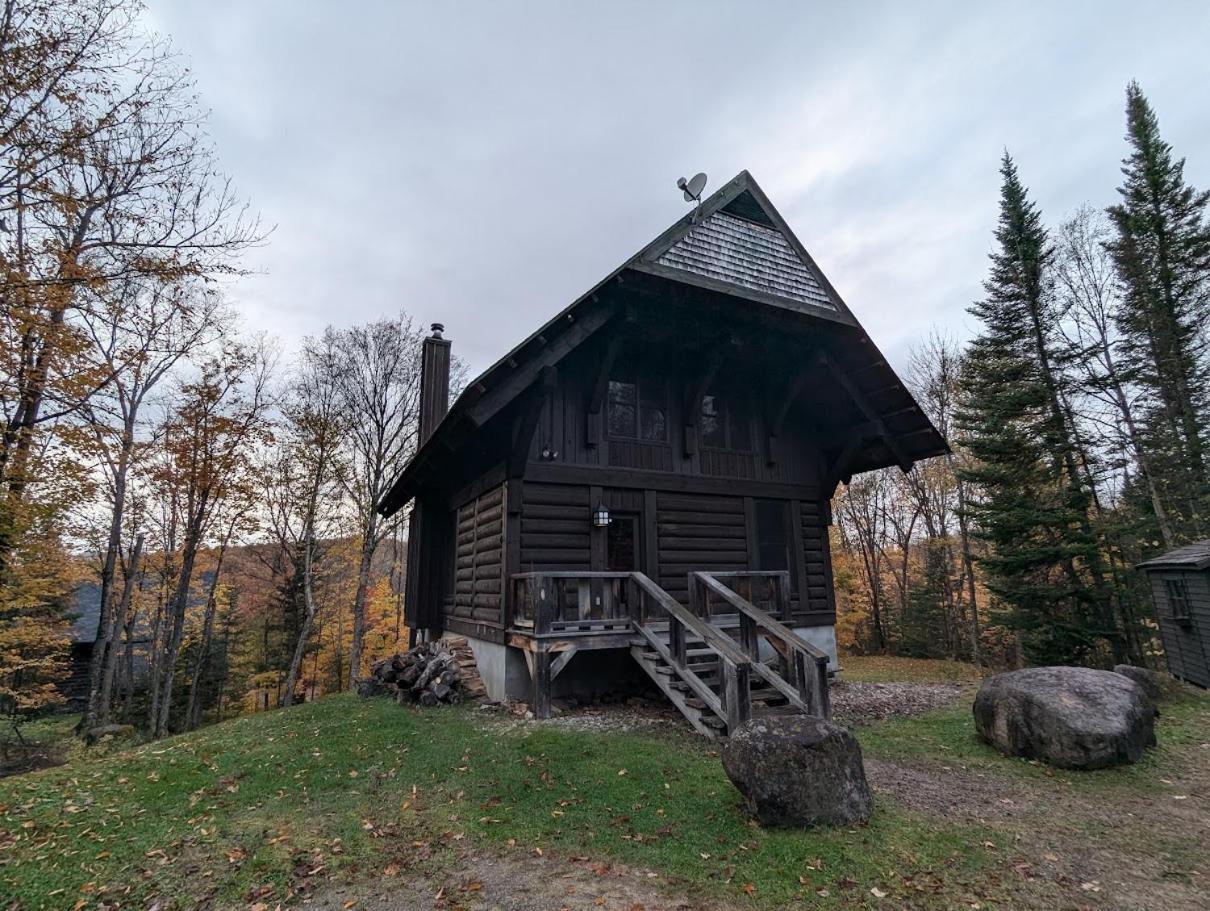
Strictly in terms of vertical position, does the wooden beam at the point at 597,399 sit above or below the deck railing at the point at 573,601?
above

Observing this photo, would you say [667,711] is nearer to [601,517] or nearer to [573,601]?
[573,601]

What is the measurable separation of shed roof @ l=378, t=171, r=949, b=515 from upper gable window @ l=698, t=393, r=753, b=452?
253 centimetres

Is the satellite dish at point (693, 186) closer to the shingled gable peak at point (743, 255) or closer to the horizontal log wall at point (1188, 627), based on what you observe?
the shingled gable peak at point (743, 255)

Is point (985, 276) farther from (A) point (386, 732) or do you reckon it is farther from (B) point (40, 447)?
(B) point (40, 447)

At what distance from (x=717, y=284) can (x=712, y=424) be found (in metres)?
3.20

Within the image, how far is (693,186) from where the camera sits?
401 inches

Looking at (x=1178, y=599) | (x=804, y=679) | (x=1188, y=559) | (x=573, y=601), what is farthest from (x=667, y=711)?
(x=1178, y=599)

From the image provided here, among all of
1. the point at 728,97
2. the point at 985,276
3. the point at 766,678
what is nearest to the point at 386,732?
the point at 766,678

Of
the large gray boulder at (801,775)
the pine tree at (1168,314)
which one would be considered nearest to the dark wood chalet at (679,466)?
the large gray boulder at (801,775)

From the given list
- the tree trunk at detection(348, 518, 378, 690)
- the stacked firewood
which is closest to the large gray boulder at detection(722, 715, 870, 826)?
the stacked firewood

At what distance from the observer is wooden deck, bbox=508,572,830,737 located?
22.8ft

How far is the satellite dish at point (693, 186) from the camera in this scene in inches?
401

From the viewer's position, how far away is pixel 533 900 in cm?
346

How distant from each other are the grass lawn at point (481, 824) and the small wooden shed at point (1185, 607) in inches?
303
